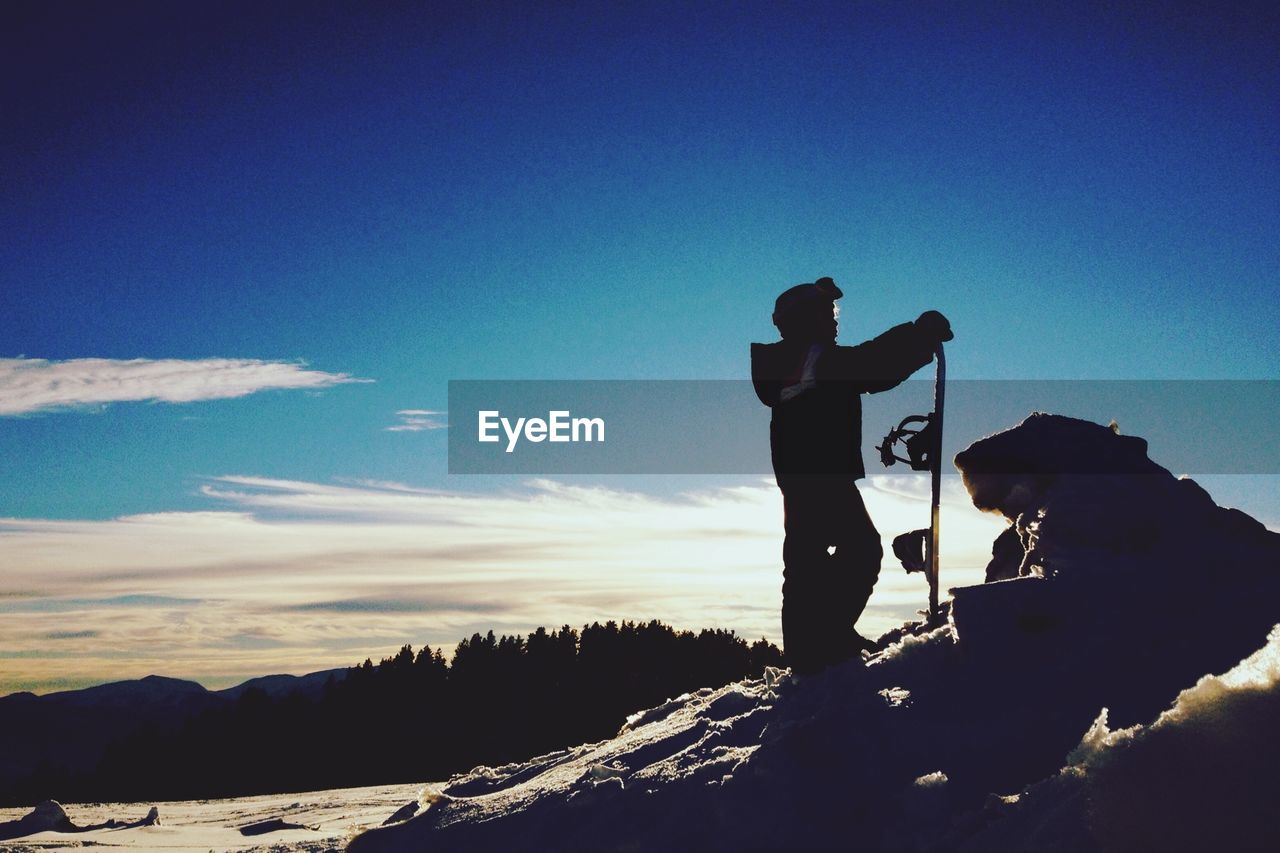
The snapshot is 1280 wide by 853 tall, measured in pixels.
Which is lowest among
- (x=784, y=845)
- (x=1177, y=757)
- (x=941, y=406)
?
(x=784, y=845)

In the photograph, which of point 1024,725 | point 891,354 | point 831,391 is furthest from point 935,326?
point 1024,725

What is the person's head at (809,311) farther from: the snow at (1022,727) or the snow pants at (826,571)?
the snow at (1022,727)

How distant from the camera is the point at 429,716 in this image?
67.9 feet

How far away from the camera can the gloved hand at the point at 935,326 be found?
497cm

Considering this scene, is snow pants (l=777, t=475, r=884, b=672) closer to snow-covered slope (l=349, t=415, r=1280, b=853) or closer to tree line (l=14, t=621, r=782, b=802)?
snow-covered slope (l=349, t=415, r=1280, b=853)

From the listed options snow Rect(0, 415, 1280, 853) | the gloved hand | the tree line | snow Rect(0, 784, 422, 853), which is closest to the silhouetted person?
the gloved hand

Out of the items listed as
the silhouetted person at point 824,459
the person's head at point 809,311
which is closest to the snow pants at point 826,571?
the silhouetted person at point 824,459

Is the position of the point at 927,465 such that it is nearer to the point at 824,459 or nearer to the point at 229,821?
the point at 824,459

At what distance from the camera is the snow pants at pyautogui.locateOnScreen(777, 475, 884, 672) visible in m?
5.03

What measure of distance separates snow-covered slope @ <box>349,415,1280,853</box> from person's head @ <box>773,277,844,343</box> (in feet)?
4.02

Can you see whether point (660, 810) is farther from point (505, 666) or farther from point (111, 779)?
point (111, 779)

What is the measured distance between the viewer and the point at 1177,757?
2.51 m

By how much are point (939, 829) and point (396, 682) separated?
20.9m

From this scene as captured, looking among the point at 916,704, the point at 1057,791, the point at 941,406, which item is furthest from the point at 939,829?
the point at 941,406
